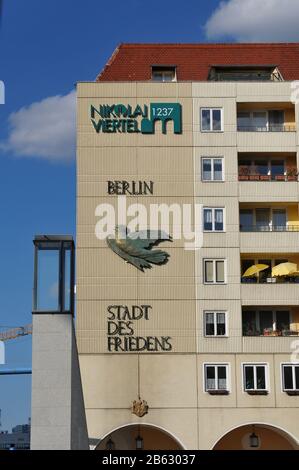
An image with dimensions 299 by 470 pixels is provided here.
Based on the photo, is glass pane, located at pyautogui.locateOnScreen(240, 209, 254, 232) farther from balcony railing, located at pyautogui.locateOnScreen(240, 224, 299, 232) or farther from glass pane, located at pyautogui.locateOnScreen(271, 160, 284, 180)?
glass pane, located at pyautogui.locateOnScreen(271, 160, 284, 180)

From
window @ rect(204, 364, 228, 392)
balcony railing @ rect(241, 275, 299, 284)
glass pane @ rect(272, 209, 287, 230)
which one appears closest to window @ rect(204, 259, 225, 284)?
balcony railing @ rect(241, 275, 299, 284)

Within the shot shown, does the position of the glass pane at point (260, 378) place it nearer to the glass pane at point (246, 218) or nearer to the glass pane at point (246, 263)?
the glass pane at point (246, 263)

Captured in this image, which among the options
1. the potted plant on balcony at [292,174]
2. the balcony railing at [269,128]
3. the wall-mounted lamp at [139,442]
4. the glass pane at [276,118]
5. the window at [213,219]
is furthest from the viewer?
the glass pane at [276,118]

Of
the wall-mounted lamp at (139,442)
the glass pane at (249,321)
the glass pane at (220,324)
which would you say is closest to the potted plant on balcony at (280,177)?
the glass pane at (249,321)

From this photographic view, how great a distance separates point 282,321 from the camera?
183 feet

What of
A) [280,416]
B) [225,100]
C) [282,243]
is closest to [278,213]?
[282,243]

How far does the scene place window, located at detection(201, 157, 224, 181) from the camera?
56031 mm

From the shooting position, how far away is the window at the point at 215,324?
54.0 meters

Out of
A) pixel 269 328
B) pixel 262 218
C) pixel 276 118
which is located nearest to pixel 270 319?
pixel 269 328

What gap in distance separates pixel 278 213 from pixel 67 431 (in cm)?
2578

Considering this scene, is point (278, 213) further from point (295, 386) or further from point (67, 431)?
point (67, 431)

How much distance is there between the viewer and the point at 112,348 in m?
53.6

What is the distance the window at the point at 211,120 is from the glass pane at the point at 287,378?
13.2 metres

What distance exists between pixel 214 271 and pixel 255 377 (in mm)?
5849
